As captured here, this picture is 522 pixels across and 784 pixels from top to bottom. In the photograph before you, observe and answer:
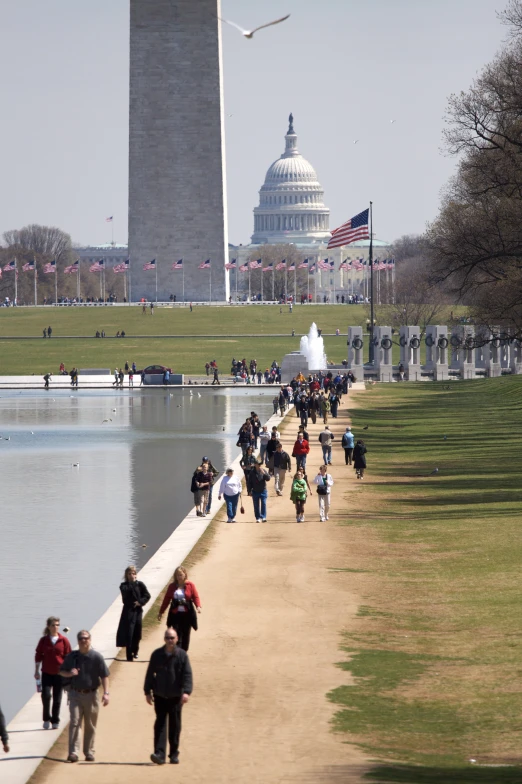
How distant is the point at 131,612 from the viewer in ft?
53.5

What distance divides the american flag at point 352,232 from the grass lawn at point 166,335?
48.6 feet

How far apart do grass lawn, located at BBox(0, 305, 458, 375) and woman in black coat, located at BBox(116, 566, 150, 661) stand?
2920 inches

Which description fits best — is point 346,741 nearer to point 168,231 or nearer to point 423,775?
point 423,775

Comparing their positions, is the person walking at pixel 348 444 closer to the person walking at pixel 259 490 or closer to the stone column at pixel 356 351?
the person walking at pixel 259 490

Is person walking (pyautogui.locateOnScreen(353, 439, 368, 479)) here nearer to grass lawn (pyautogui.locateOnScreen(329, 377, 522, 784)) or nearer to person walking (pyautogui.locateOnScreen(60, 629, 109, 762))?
grass lawn (pyautogui.locateOnScreen(329, 377, 522, 784))

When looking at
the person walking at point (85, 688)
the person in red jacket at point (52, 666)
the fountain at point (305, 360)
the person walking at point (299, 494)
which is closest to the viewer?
the person walking at point (85, 688)

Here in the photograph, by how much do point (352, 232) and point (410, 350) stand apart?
34.7ft

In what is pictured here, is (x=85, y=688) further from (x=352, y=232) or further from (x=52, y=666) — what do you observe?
(x=352, y=232)

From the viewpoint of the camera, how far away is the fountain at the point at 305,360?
83.6 m

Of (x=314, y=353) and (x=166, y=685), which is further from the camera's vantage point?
(x=314, y=353)

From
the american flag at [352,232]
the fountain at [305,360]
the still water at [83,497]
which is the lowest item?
the still water at [83,497]

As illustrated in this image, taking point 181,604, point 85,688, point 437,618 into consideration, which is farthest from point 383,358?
point 85,688

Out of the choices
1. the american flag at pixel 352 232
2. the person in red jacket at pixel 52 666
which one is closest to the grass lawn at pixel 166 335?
the american flag at pixel 352 232

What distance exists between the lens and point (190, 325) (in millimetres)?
113000
